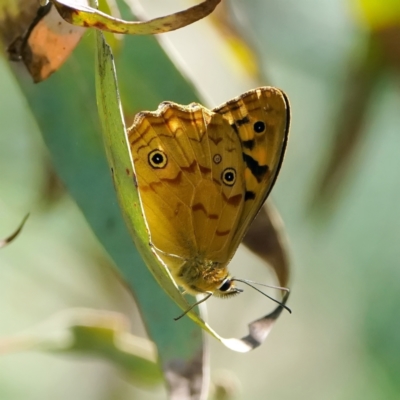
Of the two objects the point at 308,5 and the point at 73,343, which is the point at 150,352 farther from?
the point at 308,5

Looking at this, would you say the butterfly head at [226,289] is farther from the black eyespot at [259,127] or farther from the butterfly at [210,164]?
the black eyespot at [259,127]

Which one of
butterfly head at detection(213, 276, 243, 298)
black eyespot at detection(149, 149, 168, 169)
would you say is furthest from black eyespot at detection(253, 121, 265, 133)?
butterfly head at detection(213, 276, 243, 298)

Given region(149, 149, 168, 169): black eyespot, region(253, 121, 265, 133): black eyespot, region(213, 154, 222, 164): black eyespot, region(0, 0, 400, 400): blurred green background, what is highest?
region(253, 121, 265, 133): black eyespot

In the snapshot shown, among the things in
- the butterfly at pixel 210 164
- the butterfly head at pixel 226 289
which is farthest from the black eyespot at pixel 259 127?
the butterfly head at pixel 226 289

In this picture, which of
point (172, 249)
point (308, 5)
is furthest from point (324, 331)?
point (172, 249)

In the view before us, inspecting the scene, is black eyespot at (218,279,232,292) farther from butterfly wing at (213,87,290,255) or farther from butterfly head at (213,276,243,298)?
butterfly wing at (213,87,290,255)

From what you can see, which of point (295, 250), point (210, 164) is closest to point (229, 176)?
point (210, 164)

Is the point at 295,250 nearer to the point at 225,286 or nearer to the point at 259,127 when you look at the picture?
the point at 225,286

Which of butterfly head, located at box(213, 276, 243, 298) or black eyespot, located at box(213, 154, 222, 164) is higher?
black eyespot, located at box(213, 154, 222, 164)

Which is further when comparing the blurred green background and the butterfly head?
the blurred green background
